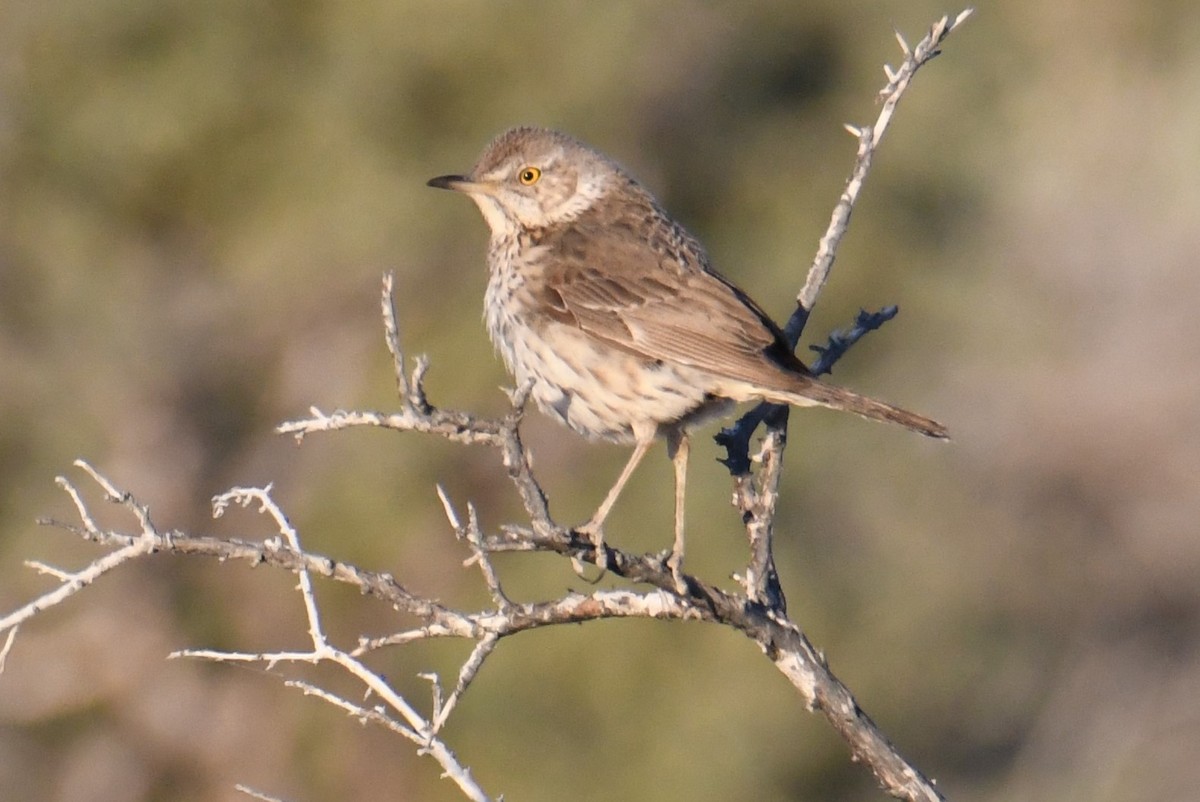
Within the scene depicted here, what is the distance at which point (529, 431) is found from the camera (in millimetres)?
15039

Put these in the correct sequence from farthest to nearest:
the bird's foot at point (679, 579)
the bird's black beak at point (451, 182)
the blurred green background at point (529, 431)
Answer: the blurred green background at point (529, 431) < the bird's black beak at point (451, 182) < the bird's foot at point (679, 579)

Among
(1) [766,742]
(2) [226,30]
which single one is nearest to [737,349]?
(1) [766,742]

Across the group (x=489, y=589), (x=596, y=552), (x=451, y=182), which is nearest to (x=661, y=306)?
(x=451, y=182)

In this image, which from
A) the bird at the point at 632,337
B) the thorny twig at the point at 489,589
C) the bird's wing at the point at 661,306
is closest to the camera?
the thorny twig at the point at 489,589

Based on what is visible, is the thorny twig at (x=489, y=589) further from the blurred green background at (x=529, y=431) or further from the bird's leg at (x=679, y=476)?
the blurred green background at (x=529, y=431)

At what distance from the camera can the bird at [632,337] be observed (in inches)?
257

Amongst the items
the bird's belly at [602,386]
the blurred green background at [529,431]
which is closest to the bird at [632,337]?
the bird's belly at [602,386]

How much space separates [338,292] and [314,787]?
4547 mm

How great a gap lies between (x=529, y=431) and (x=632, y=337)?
8.25 metres

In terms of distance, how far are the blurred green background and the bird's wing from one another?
6.57 m

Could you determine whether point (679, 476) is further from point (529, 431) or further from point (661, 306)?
point (529, 431)

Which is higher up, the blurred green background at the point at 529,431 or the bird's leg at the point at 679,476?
the bird's leg at the point at 679,476

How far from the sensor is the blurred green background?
14688 millimetres

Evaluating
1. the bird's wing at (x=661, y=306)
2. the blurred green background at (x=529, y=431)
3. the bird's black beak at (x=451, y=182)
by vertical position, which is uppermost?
the bird's black beak at (x=451, y=182)
